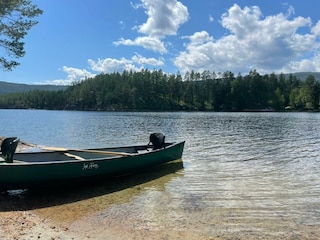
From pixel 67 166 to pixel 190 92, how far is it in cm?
15228

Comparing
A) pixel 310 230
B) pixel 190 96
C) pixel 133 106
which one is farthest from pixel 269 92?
pixel 310 230

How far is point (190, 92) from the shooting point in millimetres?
161625

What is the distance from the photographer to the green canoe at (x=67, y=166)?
33.9ft

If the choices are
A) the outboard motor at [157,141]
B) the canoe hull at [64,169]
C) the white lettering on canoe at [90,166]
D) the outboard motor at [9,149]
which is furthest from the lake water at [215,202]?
the outboard motor at [9,149]

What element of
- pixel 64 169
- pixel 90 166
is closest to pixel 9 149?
pixel 64 169

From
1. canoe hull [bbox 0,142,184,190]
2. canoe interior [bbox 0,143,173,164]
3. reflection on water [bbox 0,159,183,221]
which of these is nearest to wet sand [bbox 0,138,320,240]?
reflection on water [bbox 0,159,183,221]

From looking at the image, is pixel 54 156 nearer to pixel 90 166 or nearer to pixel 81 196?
pixel 90 166

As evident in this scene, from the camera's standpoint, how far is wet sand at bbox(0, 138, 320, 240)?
7766 millimetres

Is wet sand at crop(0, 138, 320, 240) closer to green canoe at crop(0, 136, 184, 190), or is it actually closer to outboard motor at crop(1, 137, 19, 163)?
green canoe at crop(0, 136, 184, 190)

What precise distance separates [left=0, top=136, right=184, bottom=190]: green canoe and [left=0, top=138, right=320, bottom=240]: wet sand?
614mm

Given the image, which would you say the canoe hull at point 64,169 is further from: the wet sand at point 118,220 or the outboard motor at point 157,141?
the outboard motor at point 157,141

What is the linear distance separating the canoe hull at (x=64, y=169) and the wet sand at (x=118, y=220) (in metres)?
0.58

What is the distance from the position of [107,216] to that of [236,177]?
7125 mm

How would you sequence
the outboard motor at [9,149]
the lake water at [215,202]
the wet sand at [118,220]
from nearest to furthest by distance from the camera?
the wet sand at [118,220], the lake water at [215,202], the outboard motor at [9,149]
